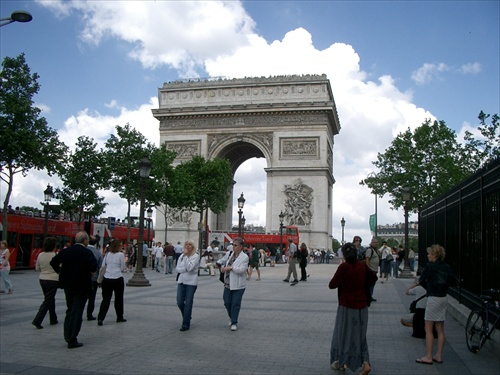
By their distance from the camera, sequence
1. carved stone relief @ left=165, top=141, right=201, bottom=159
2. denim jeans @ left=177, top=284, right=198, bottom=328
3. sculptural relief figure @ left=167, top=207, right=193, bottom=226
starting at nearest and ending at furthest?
denim jeans @ left=177, top=284, right=198, bottom=328, sculptural relief figure @ left=167, top=207, right=193, bottom=226, carved stone relief @ left=165, top=141, right=201, bottom=159

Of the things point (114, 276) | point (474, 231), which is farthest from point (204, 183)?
point (474, 231)

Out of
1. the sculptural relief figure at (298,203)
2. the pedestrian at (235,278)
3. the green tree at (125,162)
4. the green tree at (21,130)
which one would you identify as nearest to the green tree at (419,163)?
the sculptural relief figure at (298,203)

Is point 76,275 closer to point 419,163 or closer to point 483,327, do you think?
point 483,327

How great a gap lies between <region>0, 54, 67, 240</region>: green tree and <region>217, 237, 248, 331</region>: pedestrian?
19.3 metres

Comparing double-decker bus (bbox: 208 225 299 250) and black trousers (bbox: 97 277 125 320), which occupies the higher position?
double-decker bus (bbox: 208 225 299 250)

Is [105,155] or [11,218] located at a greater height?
[105,155]

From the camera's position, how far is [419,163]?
41000mm

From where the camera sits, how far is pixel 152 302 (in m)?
14.4

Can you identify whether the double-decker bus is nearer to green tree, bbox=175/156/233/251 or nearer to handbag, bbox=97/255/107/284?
green tree, bbox=175/156/233/251

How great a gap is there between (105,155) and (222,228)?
2132 centimetres

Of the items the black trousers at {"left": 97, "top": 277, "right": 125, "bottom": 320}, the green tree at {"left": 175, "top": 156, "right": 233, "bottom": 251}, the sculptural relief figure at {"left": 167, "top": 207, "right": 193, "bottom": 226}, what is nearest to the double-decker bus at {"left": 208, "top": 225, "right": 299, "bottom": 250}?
the green tree at {"left": 175, "top": 156, "right": 233, "bottom": 251}

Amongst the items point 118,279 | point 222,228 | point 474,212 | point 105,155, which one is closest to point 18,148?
point 105,155

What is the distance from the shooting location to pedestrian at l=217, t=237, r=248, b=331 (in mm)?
10078

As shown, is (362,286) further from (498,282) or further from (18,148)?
(18,148)
